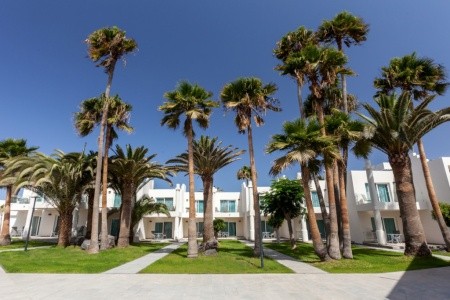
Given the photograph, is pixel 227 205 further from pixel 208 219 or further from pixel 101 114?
pixel 101 114

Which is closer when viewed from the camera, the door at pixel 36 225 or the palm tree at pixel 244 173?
the door at pixel 36 225

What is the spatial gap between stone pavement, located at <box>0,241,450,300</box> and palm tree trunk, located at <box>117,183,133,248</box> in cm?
1215

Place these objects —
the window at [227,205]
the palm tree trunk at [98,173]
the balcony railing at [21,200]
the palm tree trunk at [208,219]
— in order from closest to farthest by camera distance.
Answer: the palm tree trunk at [98,173] → the palm tree trunk at [208,219] → the balcony railing at [21,200] → the window at [227,205]

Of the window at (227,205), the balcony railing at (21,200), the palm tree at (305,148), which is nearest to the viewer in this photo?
the palm tree at (305,148)

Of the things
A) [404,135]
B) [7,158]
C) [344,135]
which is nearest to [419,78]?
[404,135]

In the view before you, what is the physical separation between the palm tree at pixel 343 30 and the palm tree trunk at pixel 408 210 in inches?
196

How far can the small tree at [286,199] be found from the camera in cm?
2327

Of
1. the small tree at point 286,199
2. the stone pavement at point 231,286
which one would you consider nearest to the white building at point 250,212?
the small tree at point 286,199

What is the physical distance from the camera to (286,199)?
23328 millimetres

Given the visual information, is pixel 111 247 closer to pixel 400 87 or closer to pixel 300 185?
pixel 300 185

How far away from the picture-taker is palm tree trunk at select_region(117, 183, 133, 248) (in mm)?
23750

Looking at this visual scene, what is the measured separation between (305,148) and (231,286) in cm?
899

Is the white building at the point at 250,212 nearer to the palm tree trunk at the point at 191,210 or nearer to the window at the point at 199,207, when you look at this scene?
the window at the point at 199,207

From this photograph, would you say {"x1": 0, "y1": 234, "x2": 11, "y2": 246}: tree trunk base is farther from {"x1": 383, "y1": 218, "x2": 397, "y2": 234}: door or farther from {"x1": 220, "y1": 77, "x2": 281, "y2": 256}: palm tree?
{"x1": 383, "y1": 218, "x2": 397, "y2": 234}: door
